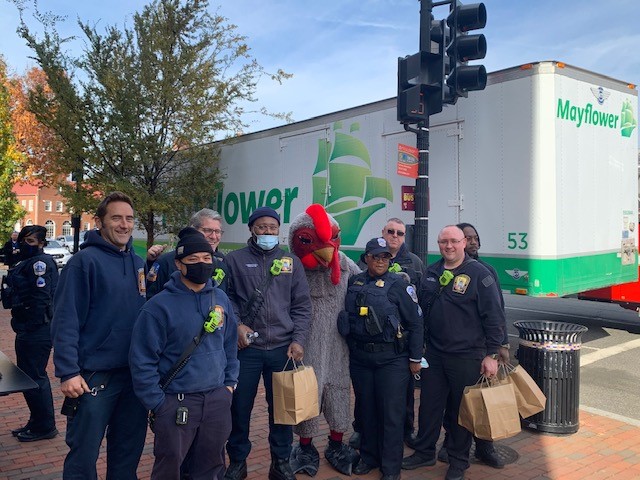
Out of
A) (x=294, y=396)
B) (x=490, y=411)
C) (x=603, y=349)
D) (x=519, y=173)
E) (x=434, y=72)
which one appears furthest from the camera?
(x=603, y=349)

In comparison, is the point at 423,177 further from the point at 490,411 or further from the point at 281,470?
the point at 281,470

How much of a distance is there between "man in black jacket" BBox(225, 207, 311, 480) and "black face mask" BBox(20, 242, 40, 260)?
2.02 metres

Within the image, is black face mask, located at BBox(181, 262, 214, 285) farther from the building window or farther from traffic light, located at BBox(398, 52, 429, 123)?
the building window

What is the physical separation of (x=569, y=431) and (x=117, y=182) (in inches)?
372

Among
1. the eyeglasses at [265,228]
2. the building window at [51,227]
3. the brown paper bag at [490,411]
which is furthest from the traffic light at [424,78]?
the building window at [51,227]

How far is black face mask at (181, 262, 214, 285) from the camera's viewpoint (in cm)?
310

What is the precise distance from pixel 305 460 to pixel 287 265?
5.03ft

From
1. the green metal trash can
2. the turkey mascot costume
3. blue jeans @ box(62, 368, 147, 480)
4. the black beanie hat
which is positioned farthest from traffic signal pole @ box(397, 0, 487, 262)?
blue jeans @ box(62, 368, 147, 480)

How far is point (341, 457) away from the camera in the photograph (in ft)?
14.2

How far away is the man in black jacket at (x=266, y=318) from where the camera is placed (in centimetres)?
398

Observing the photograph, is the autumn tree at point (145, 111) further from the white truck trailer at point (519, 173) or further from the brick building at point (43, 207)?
the brick building at point (43, 207)

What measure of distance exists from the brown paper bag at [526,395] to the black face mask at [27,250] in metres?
4.13

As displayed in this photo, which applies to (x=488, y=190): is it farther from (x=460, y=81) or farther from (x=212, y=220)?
(x=212, y=220)

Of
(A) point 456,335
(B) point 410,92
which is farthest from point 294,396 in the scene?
(B) point 410,92
